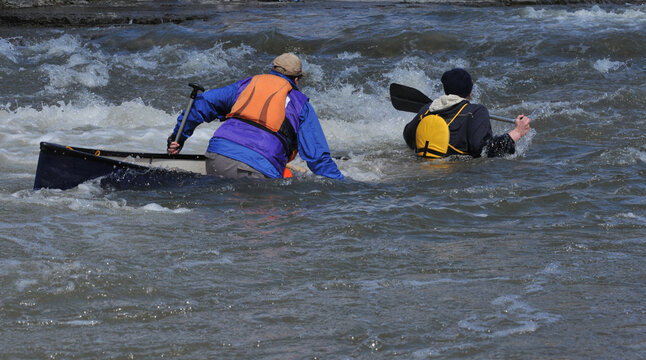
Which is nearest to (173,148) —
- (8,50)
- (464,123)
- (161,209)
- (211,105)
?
(211,105)

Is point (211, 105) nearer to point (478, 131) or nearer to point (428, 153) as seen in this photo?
point (428, 153)

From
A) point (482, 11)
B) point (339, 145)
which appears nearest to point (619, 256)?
point (339, 145)

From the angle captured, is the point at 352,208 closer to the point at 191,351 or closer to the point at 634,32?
the point at 191,351

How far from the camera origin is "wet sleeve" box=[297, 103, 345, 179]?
18.8 ft

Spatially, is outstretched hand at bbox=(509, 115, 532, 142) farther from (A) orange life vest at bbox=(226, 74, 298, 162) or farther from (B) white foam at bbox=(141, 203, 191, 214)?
(B) white foam at bbox=(141, 203, 191, 214)

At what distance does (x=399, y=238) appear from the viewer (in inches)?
194

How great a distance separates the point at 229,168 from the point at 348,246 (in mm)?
1463

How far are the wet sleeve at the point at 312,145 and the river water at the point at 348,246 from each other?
0.24 m

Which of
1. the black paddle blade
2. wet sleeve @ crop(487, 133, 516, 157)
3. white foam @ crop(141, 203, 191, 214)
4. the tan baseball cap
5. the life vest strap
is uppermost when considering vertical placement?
the tan baseball cap

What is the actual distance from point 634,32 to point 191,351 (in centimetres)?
1277

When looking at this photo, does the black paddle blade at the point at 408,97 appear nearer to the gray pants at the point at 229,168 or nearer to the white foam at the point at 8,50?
the gray pants at the point at 229,168

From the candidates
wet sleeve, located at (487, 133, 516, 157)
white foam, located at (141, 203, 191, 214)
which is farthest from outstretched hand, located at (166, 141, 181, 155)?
wet sleeve, located at (487, 133, 516, 157)

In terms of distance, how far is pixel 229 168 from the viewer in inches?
230

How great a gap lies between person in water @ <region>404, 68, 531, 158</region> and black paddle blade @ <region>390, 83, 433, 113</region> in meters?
1.23
